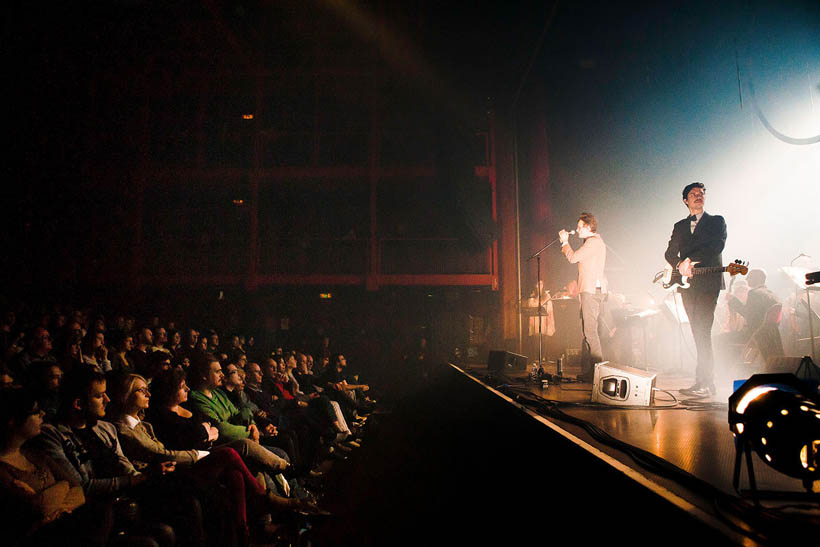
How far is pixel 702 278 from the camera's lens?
359 cm

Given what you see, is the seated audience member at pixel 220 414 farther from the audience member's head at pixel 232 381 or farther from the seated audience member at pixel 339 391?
the seated audience member at pixel 339 391

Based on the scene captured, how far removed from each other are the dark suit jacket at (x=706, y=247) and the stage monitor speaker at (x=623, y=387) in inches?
38.4

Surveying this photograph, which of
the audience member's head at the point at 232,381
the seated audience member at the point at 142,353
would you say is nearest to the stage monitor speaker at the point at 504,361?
the audience member's head at the point at 232,381

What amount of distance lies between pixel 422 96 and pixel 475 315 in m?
5.77

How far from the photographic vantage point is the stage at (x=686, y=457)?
3.58ft

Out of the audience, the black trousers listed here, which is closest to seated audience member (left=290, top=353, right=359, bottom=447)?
the audience

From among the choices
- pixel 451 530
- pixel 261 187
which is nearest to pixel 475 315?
pixel 261 187

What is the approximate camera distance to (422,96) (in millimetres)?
11188

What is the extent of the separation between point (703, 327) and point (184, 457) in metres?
3.76

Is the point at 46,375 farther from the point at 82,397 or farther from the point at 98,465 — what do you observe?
the point at 98,465

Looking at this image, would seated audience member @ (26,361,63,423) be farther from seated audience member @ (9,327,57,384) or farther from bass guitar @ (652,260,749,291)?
bass guitar @ (652,260,749,291)

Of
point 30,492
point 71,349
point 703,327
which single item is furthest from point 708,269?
→ point 71,349

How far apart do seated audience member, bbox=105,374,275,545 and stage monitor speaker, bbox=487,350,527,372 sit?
13.2ft

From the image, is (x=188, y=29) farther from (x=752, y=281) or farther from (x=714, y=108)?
(x=752, y=281)
